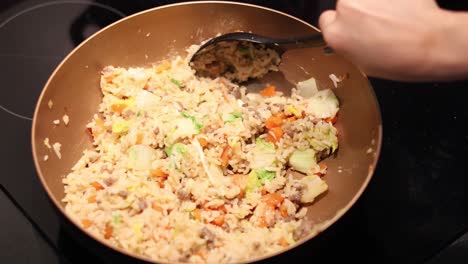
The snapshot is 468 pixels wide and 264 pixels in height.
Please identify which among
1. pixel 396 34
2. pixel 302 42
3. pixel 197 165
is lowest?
pixel 197 165

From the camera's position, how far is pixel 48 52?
170 cm

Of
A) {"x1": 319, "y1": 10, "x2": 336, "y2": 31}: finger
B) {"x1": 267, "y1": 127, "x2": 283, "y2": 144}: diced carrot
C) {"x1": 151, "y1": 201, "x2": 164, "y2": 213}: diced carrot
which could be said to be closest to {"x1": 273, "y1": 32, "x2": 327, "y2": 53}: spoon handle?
{"x1": 319, "y1": 10, "x2": 336, "y2": 31}: finger

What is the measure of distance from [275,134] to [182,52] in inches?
17.2

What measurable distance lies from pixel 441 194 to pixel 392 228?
19 cm

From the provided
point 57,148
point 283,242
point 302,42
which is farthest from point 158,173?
point 302,42

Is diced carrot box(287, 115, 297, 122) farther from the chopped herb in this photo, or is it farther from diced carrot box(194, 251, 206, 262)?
diced carrot box(194, 251, 206, 262)

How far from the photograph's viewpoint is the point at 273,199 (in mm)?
1388

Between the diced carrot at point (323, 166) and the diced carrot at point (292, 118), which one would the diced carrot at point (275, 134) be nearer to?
the diced carrot at point (292, 118)

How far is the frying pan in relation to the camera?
1362 millimetres

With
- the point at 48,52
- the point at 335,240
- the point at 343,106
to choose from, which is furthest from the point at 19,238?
the point at 343,106

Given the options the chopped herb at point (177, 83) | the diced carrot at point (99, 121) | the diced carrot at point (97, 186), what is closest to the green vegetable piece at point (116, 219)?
the diced carrot at point (97, 186)

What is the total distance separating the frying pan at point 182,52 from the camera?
1.36 metres

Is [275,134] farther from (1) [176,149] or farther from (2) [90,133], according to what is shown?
(2) [90,133]

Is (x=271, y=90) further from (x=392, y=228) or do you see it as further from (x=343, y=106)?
(x=392, y=228)
